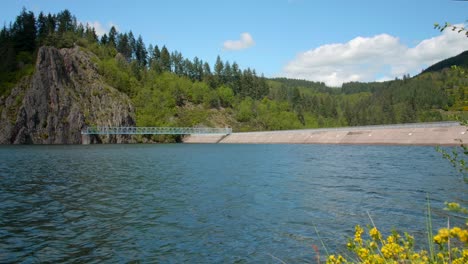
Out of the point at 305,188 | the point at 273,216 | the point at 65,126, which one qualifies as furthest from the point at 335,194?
the point at 65,126

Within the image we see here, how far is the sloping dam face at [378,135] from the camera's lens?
249ft

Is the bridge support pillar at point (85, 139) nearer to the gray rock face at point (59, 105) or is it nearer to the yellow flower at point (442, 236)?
the gray rock face at point (59, 105)

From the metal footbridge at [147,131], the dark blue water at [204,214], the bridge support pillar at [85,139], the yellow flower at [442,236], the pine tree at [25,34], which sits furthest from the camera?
the pine tree at [25,34]

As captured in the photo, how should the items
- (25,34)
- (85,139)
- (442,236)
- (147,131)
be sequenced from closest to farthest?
(442,236) → (85,139) → (147,131) → (25,34)

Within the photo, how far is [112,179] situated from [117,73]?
492 ft

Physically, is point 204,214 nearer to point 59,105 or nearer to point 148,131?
point 59,105

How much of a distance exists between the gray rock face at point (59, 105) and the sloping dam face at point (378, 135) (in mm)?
55032

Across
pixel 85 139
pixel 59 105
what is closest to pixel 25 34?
pixel 59 105

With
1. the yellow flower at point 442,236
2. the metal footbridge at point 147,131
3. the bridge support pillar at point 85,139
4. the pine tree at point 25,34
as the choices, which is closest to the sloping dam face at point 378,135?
the metal footbridge at point 147,131

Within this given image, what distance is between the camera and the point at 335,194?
24672 mm

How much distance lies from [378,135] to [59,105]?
112 meters

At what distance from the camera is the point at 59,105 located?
13612cm

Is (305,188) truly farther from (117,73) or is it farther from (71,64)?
→ (117,73)

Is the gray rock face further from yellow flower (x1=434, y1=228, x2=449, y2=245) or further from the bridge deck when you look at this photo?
yellow flower (x1=434, y1=228, x2=449, y2=245)
